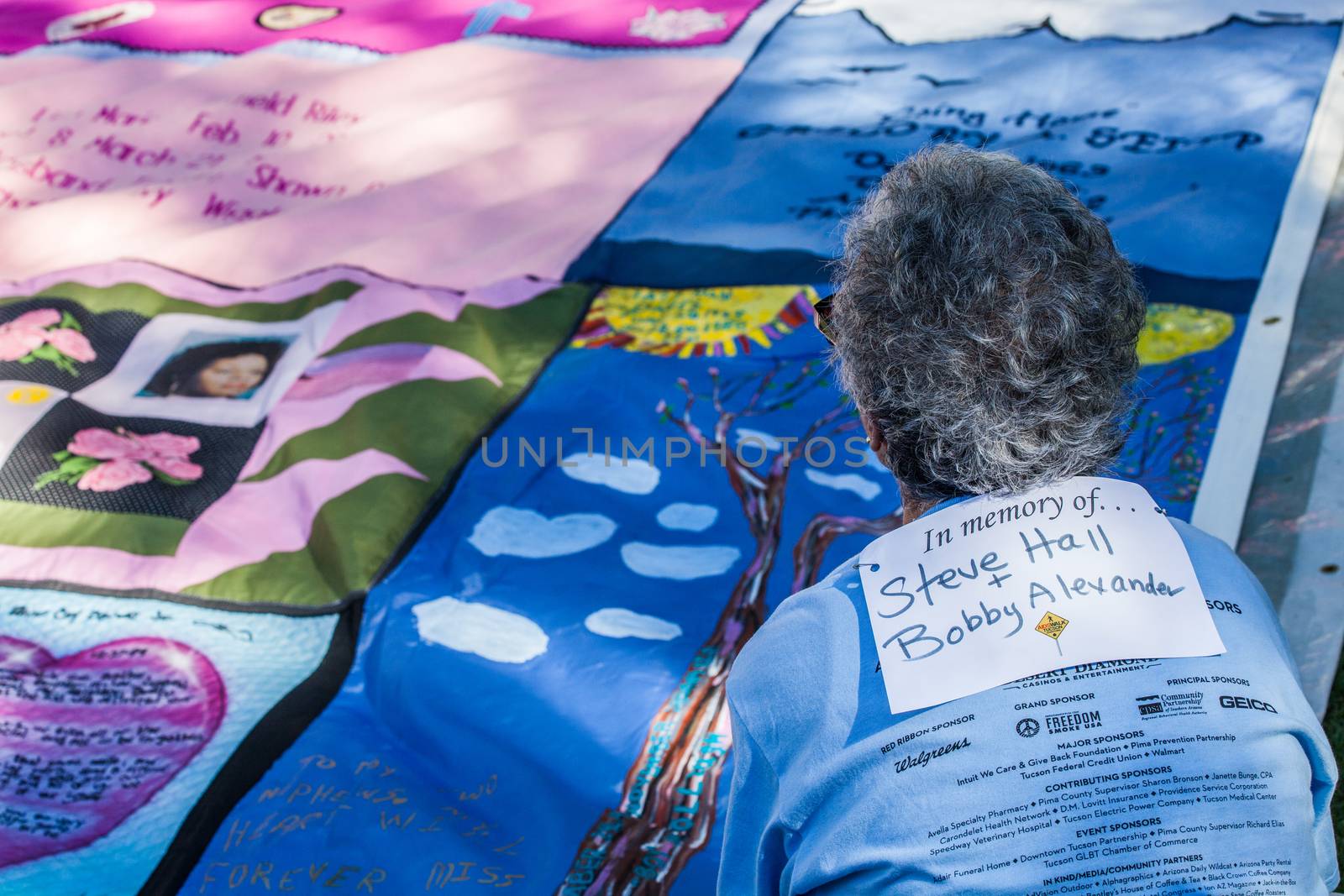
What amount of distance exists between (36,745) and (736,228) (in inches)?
62.2

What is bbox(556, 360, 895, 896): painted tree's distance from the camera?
1543 mm

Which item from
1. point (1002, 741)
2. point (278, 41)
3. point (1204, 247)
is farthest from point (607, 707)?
point (278, 41)

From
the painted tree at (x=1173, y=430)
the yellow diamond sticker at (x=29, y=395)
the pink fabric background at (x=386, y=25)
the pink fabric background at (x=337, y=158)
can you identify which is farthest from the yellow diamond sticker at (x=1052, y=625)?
the pink fabric background at (x=386, y=25)

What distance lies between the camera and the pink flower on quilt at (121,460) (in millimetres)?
2107

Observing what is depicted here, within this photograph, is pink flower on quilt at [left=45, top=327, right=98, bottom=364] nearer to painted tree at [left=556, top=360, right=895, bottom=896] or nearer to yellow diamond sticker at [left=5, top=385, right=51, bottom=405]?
yellow diamond sticker at [left=5, top=385, right=51, bottom=405]

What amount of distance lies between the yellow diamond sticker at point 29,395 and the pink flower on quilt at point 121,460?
14cm

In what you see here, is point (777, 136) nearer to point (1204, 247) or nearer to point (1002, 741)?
point (1204, 247)

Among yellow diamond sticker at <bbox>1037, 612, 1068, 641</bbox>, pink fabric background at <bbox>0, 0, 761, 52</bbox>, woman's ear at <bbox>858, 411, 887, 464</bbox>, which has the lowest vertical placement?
pink fabric background at <bbox>0, 0, 761, 52</bbox>

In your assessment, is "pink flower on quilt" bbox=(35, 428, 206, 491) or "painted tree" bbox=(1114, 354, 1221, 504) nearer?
"painted tree" bbox=(1114, 354, 1221, 504)

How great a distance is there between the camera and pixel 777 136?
2.85m

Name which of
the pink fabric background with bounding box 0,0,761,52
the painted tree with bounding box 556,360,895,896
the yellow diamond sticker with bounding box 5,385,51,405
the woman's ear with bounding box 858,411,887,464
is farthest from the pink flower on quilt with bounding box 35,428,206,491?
the pink fabric background with bounding box 0,0,761,52

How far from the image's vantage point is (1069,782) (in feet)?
2.98

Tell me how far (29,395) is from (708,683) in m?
1.36

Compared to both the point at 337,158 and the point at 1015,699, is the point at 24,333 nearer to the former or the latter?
the point at 337,158
